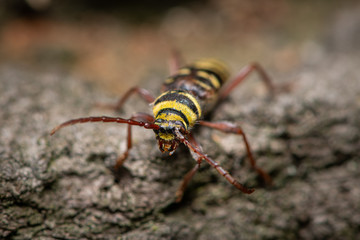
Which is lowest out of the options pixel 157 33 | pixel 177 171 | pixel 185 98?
pixel 177 171

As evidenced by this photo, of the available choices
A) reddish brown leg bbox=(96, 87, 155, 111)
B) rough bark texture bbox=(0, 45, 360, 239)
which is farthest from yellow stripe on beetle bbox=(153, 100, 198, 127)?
reddish brown leg bbox=(96, 87, 155, 111)

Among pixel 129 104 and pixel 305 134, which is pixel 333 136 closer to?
pixel 305 134

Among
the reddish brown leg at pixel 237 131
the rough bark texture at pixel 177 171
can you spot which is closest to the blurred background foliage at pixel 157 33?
the rough bark texture at pixel 177 171

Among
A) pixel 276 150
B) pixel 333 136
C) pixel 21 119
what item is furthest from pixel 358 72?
pixel 21 119

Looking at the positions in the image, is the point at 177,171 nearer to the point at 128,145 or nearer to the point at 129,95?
the point at 128,145

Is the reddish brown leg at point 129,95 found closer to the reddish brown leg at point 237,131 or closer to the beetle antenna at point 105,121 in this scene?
the reddish brown leg at point 237,131

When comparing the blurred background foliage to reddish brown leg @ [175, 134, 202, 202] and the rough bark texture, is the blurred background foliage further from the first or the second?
reddish brown leg @ [175, 134, 202, 202]

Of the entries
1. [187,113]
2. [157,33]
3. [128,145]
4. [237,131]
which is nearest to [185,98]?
[187,113]
